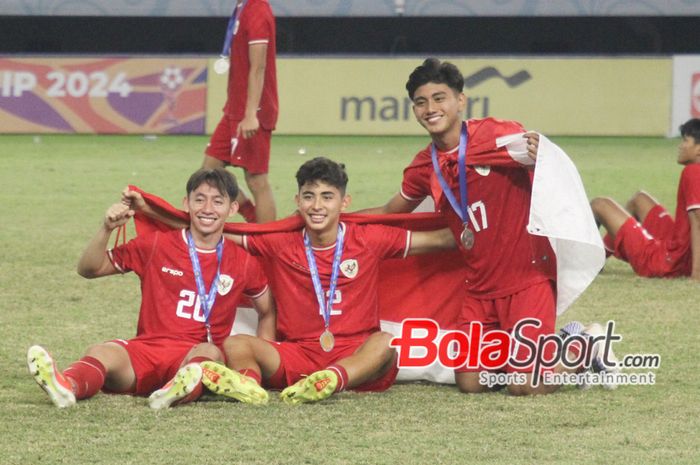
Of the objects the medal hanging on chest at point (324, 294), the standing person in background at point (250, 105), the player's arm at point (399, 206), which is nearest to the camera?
the medal hanging on chest at point (324, 294)

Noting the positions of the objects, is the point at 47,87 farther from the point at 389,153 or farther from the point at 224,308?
the point at 224,308

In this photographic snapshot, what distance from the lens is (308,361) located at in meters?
5.48

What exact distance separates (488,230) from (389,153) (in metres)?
→ 12.0

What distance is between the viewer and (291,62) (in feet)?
67.5

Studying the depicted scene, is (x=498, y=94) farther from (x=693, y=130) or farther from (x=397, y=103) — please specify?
(x=693, y=130)

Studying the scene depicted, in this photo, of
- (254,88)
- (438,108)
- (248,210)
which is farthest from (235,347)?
(248,210)

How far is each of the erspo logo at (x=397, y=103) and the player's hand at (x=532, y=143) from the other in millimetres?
14796

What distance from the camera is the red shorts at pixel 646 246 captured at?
8.35m

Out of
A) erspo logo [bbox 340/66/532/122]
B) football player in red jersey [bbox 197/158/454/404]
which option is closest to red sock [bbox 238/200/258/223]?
football player in red jersey [bbox 197/158/454/404]

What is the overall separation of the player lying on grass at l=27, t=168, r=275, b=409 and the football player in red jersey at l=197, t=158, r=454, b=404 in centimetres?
11

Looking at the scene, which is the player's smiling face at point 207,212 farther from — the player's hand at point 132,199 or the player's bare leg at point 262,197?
the player's bare leg at point 262,197

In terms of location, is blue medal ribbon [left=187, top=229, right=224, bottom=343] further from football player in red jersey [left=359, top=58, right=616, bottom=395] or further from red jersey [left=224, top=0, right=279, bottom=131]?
red jersey [left=224, top=0, right=279, bottom=131]

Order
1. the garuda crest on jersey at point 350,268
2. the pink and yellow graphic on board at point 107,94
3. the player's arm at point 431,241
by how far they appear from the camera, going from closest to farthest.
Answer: the garuda crest on jersey at point 350,268, the player's arm at point 431,241, the pink and yellow graphic on board at point 107,94

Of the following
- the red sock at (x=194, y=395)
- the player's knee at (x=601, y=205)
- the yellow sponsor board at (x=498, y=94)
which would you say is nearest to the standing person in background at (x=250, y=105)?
the player's knee at (x=601, y=205)
